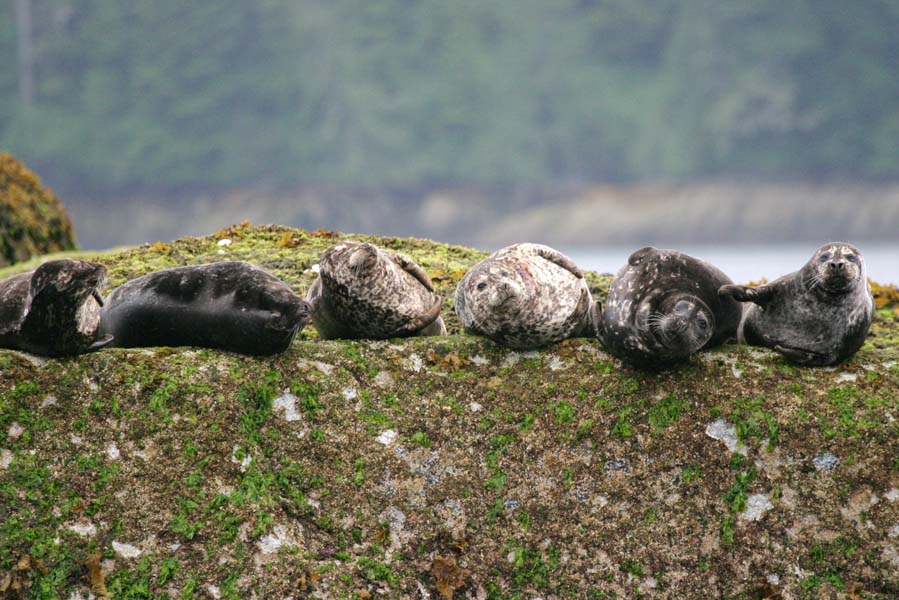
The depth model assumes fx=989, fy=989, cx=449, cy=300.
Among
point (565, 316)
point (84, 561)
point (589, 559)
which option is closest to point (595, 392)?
point (565, 316)

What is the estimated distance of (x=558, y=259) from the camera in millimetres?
7551

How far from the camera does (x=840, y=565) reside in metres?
6.14

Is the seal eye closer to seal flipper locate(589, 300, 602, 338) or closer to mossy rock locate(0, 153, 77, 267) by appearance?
seal flipper locate(589, 300, 602, 338)

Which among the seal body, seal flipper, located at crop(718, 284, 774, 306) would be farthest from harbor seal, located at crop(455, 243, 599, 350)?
the seal body

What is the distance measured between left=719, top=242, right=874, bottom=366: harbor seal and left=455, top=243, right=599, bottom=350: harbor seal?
41.5 inches

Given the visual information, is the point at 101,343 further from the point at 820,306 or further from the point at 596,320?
the point at 820,306

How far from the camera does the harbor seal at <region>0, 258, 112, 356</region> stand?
6.16 meters

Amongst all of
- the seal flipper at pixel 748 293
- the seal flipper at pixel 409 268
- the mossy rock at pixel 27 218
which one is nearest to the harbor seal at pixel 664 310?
the seal flipper at pixel 748 293

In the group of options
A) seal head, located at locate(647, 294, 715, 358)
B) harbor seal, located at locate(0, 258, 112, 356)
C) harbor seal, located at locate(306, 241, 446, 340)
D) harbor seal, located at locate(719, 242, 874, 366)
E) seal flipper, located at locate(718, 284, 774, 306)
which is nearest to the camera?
harbor seal, located at locate(0, 258, 112, 356)

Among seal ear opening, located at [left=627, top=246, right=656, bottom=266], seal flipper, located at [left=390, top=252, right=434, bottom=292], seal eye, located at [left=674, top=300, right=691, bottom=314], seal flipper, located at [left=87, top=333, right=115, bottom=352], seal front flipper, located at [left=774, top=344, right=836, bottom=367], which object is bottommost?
seal flipper, located at [left=87, top=333, right=115, bottom=352]

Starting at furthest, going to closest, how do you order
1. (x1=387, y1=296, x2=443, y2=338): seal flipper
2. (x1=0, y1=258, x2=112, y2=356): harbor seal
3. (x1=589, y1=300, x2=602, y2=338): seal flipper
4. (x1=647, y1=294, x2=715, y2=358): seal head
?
(x1=387, y1=296, x2=443, y2=338): seal flipper
(x1=589, y1=300, x2=602, y2=338): seal flipper
(x1=647, y1=294, x2=715, y2=358): seal head
(x1=0, y1=258, x2=112, y2=356): harbor seal

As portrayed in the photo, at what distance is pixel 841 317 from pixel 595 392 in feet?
5.61

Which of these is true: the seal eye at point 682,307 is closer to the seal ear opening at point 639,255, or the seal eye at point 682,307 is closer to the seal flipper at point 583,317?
the seal ear opening at point 639,255

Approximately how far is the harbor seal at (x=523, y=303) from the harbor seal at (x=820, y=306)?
1055mm
